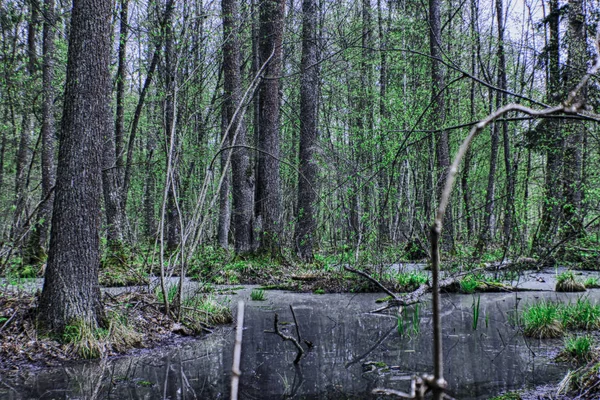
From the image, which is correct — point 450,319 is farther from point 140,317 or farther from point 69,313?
point 69,313

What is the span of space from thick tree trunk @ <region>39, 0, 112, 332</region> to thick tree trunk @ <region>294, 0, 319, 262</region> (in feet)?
23.6

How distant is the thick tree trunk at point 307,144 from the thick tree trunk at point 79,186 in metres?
7.21

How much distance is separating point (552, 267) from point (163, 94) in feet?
33.9

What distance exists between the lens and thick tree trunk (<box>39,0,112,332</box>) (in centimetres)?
527

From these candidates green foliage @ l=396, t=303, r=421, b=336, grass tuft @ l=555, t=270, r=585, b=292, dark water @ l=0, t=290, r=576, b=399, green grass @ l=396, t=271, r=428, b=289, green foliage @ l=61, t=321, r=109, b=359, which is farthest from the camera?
green grass @ l=396, t=271, r=428, b=289

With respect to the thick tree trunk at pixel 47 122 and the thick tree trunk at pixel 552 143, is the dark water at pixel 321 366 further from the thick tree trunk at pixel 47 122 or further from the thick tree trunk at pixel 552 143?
Result: the thick tree trunk at pixel 47 122

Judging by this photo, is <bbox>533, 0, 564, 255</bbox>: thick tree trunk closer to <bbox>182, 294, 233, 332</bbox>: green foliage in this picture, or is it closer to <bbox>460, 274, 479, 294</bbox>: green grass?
<bbox>460, 274, 479, 294</bbox>: green grass

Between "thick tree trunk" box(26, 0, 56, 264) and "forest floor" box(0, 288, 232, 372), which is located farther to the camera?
"thick tree trunk" box(26, 0, 56, 264)

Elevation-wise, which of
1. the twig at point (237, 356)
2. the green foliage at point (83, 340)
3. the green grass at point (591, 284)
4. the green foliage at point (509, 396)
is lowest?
the green foliage at point (509, 396)

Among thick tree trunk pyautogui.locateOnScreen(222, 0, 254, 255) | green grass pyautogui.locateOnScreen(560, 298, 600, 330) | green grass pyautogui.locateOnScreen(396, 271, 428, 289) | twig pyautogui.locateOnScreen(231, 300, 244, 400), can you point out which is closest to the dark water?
green grass pyautogui.locateOnScreen(560, 298, 600, 330)

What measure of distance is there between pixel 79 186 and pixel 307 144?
826cm

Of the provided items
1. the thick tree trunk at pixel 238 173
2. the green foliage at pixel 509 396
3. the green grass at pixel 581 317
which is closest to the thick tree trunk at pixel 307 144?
the thick tree trunk at pixel 238 173

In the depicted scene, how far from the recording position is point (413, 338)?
5.76 m

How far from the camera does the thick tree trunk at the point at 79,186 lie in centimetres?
527
